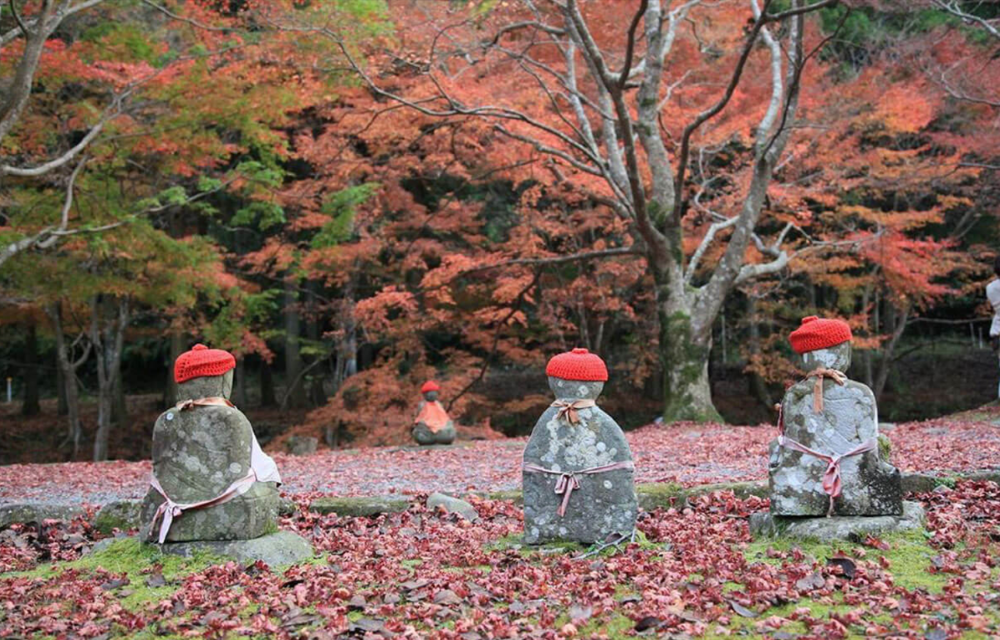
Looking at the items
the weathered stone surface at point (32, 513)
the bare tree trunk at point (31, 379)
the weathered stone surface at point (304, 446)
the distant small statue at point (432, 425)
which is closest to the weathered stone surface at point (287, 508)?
the weathered stone surface at point (32, 513)

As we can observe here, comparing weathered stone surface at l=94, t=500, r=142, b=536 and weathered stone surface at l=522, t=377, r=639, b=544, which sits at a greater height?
weathered stone surface at l=522, t=377, r=639, b=544

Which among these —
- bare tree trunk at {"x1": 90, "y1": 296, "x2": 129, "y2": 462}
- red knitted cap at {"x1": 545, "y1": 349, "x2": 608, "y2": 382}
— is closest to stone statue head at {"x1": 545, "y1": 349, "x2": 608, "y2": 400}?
red knitted cap at {"x1": 545, "y1": 349, "x2": 608, "y2": 382}

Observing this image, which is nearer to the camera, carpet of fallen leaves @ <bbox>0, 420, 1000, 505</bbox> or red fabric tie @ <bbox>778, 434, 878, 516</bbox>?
red fabric tie @ <bbox>778, 434, 878, 516</bbox>

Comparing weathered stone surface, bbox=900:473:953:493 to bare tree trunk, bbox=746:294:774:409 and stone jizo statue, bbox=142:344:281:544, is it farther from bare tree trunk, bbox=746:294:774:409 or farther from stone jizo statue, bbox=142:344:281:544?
bare tree trunk, bbox=746:294:774:409

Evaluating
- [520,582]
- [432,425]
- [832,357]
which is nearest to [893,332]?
[432,425]

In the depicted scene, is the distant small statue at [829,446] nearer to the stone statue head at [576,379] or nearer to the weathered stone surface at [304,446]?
the stone statue head at [576,379]

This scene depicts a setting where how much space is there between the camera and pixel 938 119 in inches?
726

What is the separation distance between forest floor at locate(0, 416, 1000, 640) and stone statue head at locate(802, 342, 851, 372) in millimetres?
1024

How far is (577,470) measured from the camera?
5.25m

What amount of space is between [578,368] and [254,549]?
7.19ft

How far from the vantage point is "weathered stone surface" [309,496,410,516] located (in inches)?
279

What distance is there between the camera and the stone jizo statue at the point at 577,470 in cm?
523

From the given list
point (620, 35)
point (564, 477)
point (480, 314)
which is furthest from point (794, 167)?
point (564, 477)

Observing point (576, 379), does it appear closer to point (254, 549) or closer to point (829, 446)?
point (829, 446)
